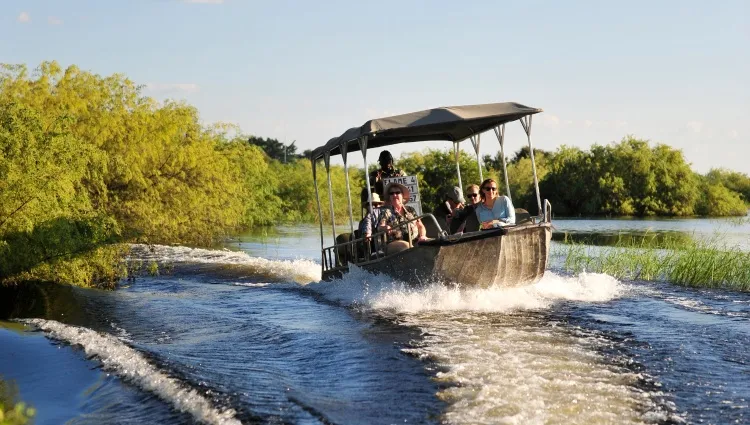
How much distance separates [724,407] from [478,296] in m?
5.98

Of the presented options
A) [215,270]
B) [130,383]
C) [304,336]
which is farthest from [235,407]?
[215,270]

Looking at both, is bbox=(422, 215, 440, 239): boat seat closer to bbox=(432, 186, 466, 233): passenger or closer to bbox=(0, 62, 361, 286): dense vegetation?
bbox=(432, 186, 466, 233): passenger

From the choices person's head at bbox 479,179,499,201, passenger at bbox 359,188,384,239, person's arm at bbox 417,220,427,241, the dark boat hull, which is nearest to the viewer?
the dark boat hull

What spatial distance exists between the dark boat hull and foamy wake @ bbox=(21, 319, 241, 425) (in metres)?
4.42

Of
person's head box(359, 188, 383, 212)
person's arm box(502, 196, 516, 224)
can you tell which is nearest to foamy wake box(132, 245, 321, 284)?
person's head box(359, 188, 383, 212)

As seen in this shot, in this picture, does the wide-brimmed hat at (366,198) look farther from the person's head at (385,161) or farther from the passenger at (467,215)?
the passenger at (467,215)

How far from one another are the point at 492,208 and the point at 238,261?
12492mm

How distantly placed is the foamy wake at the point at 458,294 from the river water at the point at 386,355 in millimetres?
31

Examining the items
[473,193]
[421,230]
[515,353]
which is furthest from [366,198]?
[515,353]

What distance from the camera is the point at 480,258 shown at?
1288 centimetres

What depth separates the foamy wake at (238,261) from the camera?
2181cm

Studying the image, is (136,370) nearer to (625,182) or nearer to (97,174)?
(97,174)

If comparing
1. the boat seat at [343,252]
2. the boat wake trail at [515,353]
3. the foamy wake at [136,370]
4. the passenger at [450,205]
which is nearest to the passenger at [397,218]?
the boat wake trail at [515,353]

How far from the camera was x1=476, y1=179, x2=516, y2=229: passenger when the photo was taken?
13617 millimetres
